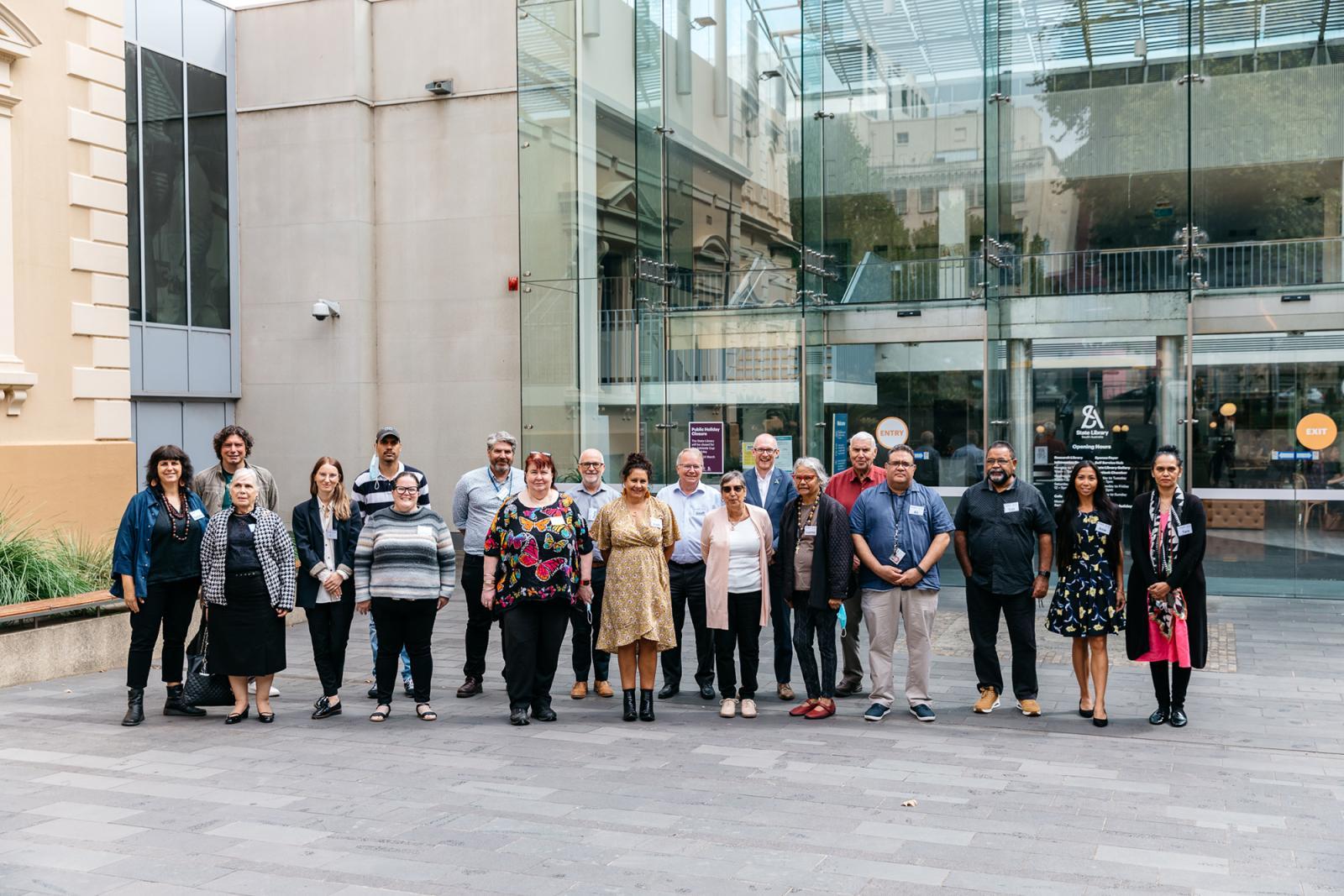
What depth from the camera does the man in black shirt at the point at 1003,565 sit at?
335 inches

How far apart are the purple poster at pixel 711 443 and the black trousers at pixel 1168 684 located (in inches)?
298

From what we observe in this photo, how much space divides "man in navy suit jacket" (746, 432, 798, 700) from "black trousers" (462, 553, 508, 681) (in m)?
1.95

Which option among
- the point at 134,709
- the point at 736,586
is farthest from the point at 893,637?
the point at 134,709

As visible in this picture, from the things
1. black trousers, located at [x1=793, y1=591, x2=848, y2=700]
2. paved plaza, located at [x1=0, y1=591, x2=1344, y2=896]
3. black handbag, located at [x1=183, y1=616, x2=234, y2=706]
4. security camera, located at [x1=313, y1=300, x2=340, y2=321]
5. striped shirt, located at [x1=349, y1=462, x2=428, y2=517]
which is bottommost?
paved plaza, located at [x1=0, y1=591, x2=1344, y2=896]

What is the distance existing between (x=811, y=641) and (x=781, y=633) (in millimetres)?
517

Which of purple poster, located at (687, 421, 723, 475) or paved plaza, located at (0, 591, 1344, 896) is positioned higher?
purple poster, located at (687, 421, 723, 475)

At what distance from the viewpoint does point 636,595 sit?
27.9 feet

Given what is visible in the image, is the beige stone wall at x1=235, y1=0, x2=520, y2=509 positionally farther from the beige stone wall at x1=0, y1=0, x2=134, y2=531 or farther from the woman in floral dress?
the woman in floral dress

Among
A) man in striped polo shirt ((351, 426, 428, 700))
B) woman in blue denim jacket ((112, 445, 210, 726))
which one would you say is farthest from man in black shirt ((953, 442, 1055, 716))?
woman in blue denim jacket ((112, 445, 210, 726))

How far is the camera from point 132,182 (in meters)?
17.5

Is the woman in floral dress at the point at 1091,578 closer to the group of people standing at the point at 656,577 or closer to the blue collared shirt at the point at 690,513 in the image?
the group of people standing at the point at 656,577

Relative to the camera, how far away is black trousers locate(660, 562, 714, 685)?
29.9 ft

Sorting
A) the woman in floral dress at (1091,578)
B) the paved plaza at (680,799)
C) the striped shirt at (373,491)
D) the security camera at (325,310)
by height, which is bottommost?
the paved plaza at (680,799)

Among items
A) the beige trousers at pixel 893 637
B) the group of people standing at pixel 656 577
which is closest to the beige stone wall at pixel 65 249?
the group of people standing at pixel 656 577
